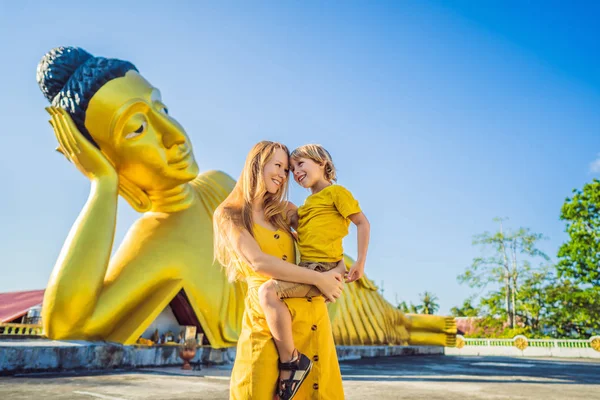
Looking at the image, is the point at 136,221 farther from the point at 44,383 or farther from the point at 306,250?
the point at 306,250

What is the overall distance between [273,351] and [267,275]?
0.94ft

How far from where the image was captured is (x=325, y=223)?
6.19 ft

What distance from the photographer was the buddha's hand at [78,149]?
671cm

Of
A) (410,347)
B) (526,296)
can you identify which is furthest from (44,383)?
(526,296)

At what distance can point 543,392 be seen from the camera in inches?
191

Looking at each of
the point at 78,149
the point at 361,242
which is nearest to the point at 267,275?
the point at 361,242

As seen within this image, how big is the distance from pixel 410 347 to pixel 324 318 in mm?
13135

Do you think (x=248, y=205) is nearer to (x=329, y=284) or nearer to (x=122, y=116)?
(x=329, y=284)

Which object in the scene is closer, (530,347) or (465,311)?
(530,347)

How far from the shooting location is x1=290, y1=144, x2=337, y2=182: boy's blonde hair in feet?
6.65

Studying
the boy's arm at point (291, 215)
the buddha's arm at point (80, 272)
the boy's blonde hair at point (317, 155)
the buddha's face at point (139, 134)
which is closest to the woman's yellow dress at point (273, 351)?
the boy's arm at point (291, 215)

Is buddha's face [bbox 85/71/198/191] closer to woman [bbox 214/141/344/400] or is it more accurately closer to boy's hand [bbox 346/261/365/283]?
woman [bbox 214/141/344/400]

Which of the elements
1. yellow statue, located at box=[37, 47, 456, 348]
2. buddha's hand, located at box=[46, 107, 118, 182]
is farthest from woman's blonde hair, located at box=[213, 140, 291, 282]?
buddha's hand, located at box=[46, 107, 118, 182]

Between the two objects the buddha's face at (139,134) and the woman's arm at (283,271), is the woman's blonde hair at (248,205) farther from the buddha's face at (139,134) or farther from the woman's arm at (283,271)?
the buddha's face at (139,134)
